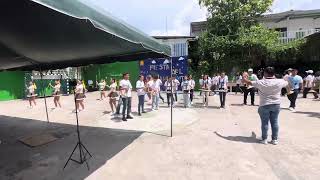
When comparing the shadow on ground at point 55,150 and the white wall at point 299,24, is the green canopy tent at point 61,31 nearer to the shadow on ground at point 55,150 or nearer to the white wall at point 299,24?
the shadow on ground at point 55,150

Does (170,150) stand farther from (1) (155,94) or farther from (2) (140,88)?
(1) (155,94)

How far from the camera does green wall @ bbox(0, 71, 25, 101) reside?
25.5 metres

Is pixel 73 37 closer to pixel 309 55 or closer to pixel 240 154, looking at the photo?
pixel 240 154

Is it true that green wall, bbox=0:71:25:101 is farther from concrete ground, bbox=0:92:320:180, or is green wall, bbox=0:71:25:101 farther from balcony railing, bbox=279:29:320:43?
balcony railing, bbox=279:29:320:43

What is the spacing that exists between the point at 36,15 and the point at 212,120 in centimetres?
828

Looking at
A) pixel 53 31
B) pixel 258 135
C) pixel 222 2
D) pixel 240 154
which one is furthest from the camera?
pixel 222 2

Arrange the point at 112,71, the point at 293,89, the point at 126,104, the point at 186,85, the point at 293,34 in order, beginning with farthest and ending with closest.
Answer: the point at 112,71, the point at 293,34, the point at 186,85, the point at 293,89, the point at 126,104

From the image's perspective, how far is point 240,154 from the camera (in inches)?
304

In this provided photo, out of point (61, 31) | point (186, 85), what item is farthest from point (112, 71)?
point (61, 31)

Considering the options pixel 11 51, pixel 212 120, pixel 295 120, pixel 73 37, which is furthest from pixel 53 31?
pixel 295 120

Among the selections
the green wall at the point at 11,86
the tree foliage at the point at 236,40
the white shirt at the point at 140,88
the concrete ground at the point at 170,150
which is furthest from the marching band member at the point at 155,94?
the tree foliage at the point at 236,40

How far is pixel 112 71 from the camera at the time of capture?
33.6 m

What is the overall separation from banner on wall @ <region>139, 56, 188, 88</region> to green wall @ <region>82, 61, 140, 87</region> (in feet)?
41.4

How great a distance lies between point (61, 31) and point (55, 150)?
12.3ft
